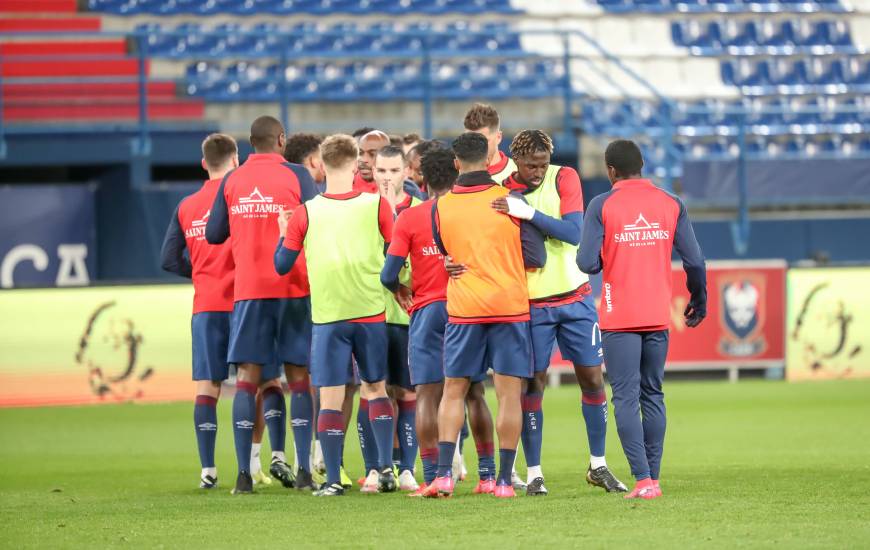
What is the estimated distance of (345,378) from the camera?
8.66 m

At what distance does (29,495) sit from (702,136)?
1471cm

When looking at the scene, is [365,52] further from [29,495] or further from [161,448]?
[29,495]

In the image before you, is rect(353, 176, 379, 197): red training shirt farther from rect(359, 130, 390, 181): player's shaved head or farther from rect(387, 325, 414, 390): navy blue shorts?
rect(387, 325, 414, 390): navy blue shorts

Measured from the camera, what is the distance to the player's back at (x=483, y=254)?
8.03 meters

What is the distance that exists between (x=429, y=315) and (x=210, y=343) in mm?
1554

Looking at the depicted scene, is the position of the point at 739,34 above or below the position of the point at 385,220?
above

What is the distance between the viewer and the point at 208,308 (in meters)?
9.29

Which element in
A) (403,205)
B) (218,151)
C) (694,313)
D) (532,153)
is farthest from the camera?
(218,151)

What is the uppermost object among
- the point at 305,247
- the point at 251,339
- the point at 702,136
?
the point at 702,136

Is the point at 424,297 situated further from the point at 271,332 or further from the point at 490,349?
the point at 271,332

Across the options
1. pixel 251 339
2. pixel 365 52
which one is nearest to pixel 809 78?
pixel 365 52

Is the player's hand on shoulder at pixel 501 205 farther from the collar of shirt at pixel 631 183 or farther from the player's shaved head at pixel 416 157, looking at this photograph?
the player's shaved head at pixel 416 157

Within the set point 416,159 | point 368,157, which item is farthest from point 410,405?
point 368,157

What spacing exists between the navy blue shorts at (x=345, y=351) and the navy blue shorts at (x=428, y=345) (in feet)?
0.69
